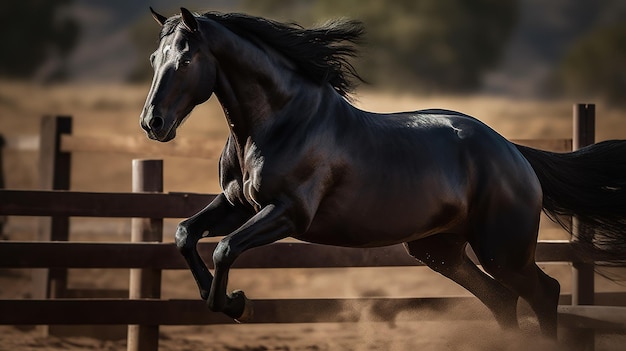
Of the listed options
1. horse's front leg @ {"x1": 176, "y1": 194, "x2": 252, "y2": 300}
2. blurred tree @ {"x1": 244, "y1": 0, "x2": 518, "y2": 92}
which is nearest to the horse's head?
horse's front leg @ {"x1": 176, "y1": 194, "x2": 252, "y2": 300}

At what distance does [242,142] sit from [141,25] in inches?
1779

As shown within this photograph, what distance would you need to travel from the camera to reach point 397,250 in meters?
5.86

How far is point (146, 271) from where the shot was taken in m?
5.58

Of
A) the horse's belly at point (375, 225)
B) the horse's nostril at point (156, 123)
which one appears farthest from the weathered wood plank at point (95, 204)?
the horse's nostril at point (156, 123)

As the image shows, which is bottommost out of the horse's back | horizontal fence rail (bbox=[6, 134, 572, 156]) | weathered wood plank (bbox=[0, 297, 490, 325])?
weathered wood plank (bbox=[0, 297, 490, 325])

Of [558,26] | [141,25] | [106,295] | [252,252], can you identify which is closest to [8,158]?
[106,295]

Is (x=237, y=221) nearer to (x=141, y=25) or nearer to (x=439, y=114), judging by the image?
(x=439, y=114)

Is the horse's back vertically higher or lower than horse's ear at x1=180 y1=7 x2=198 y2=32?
lower

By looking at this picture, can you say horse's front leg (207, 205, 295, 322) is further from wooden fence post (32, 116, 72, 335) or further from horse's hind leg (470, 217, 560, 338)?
wooden fence post (32, 116, 72, 335)

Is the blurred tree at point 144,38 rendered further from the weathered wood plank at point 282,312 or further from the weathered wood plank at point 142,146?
the weathered wood plank at point 282,312

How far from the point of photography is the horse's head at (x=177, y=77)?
163 inches

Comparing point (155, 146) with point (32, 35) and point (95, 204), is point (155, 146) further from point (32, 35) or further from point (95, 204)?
point (32, 35)

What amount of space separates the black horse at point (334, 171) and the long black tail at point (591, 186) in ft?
0.04

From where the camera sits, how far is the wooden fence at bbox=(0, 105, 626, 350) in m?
5.38
